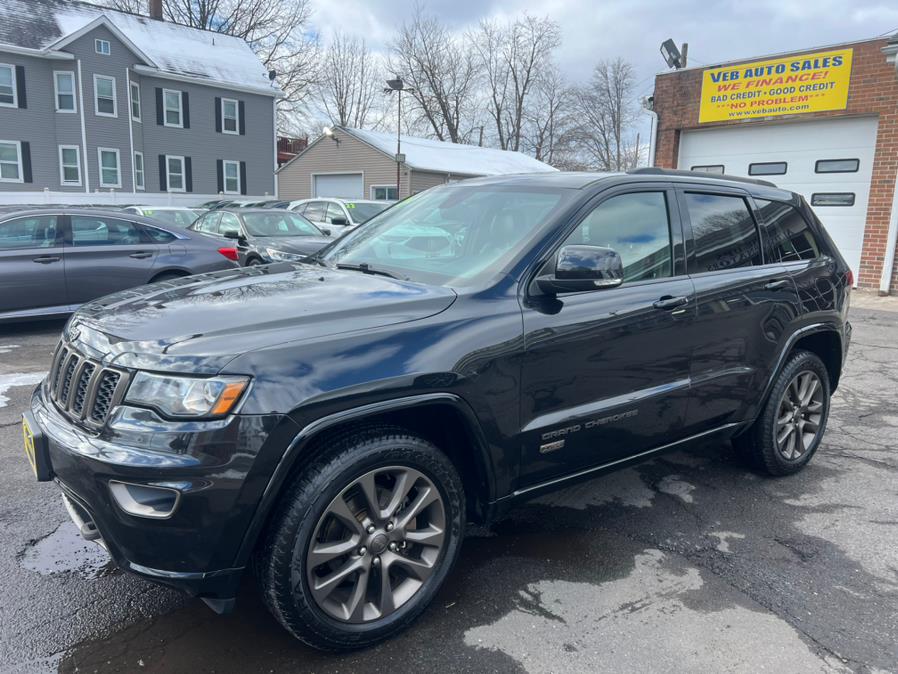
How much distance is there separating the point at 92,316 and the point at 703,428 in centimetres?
296

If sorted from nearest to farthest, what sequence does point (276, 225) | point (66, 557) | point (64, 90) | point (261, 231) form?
point (66, 557)
point (261, 231)
point (276, 225)
point (64, 90)

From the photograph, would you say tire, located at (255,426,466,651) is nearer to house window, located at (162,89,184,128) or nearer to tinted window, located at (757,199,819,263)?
tinted window, located at (757,199,819,263)

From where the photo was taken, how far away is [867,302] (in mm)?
11297

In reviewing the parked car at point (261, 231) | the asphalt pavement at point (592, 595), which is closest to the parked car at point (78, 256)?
the parked car at point (261, 231)

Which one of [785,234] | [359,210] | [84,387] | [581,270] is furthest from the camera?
[359,210]

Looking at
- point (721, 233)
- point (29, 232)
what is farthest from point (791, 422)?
point (29, 232)

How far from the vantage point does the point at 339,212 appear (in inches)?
646

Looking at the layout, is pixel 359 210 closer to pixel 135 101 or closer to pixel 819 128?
pixel 819 128

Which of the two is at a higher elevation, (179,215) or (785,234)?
(179,215)

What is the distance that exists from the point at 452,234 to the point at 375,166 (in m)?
26.9

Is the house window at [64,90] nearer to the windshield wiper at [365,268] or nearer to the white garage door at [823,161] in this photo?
the white garage door at [823,161]

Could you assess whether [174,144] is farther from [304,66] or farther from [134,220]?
[134,220]

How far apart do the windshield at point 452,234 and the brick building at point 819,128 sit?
35.9ft

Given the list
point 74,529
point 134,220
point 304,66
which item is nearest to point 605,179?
point 74,529
